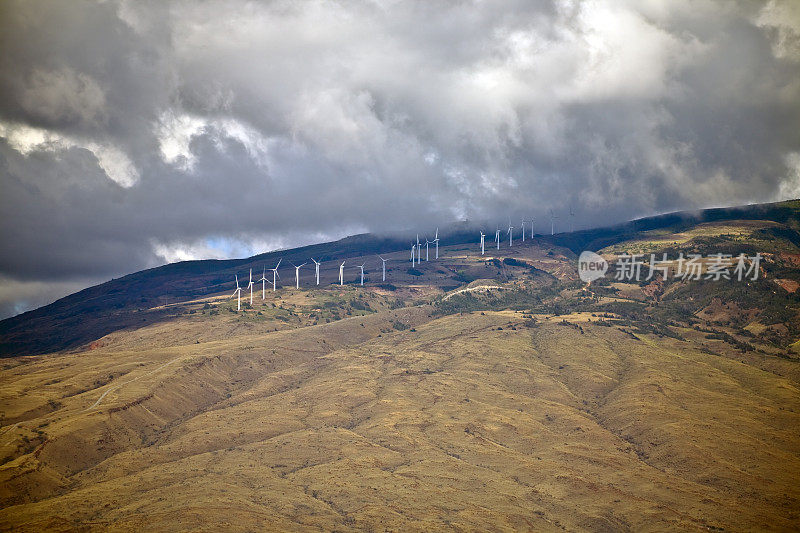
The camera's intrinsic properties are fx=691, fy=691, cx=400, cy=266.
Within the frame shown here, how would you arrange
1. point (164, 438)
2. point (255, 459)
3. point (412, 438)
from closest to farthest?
point (255, 459), point (412, 438), point (164, 438)

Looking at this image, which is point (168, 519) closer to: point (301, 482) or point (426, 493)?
point (301, 482)

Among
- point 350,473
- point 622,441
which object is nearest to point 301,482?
point 350,473

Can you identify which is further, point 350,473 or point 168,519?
point 350,473

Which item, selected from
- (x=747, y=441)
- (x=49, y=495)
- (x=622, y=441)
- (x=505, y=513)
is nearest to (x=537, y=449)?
(x=622, y=441)

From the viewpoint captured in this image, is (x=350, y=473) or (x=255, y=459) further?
(x=255, y=459)

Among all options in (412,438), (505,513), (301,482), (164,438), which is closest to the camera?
(505,513)

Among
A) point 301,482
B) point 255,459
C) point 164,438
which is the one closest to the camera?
point 301,482

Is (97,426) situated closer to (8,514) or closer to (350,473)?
(8,514)

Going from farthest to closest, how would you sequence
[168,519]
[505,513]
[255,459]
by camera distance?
[255,459], [505,513], [168,519]
